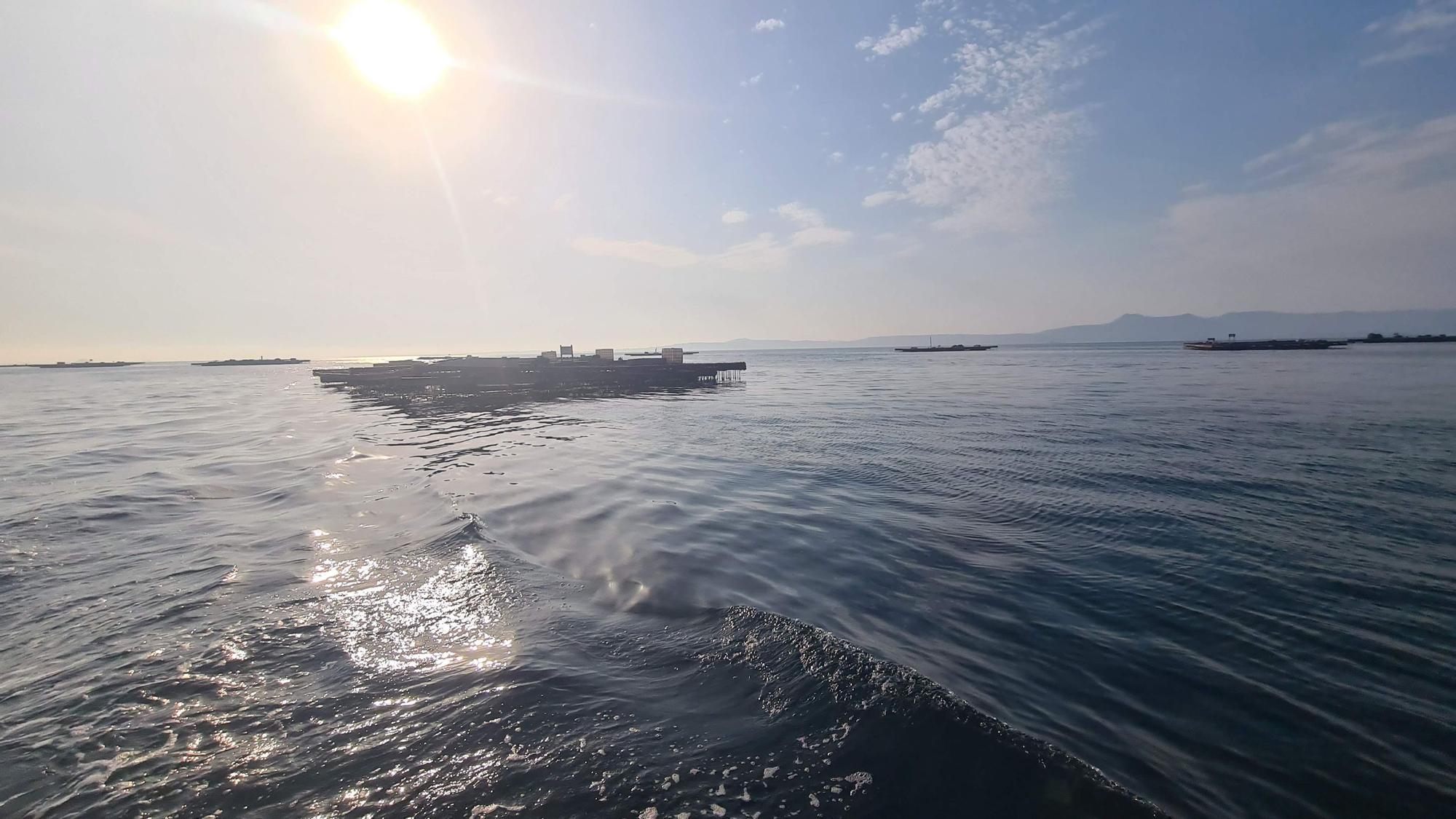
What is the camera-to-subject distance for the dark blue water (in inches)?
166

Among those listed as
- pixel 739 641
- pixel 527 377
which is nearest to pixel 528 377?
pixel 527 377

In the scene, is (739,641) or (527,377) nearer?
(739,641)

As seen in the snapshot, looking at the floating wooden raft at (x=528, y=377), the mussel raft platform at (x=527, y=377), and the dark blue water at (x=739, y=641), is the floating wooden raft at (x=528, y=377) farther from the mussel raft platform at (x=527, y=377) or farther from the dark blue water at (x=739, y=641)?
the dark blue water at (x=739, y=641)

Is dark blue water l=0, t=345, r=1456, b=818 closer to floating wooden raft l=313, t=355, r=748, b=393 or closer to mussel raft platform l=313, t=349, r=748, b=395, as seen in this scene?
mussel raft platform l=313, t=349, r=748, b=395

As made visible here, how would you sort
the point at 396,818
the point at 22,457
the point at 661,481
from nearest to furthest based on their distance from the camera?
the point at 396,818 < the point at 661,481 < the point at 22,457

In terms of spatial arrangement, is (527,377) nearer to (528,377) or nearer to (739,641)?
(528,377)

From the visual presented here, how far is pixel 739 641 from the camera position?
6.33 meters

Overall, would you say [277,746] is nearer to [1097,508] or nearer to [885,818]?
[885,818]

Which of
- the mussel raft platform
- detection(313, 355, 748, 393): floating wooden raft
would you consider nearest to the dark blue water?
the mussel raft platform

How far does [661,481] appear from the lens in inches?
599

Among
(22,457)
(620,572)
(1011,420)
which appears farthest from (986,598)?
(22,457)

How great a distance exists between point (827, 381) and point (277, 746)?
200 ft

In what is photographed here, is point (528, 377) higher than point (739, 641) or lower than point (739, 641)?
higher

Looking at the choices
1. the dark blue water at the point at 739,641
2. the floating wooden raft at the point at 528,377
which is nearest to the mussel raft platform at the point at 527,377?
the floating wooden raft at the point at 528,377
